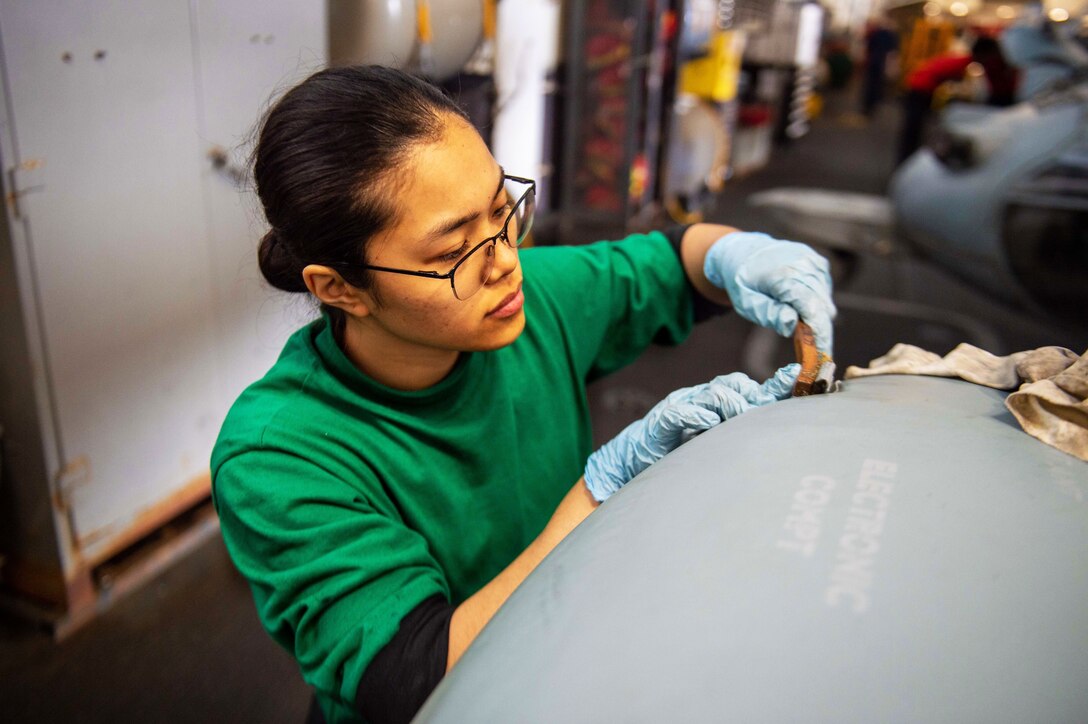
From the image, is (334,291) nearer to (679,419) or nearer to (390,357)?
(390,357)

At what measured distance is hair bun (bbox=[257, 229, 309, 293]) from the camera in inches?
27.3

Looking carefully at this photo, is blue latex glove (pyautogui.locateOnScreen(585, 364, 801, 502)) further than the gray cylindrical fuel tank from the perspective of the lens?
Yes

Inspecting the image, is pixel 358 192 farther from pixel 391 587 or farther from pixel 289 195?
pixel 391 587

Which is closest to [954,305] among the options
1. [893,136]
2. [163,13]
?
[163,13]

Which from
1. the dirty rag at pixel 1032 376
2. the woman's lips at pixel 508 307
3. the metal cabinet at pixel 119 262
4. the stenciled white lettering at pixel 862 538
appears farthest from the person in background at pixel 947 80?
the stenciled white lettering at pixel 862 538

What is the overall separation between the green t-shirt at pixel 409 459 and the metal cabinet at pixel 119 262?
48 centimetres

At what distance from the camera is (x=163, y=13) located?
1368mm

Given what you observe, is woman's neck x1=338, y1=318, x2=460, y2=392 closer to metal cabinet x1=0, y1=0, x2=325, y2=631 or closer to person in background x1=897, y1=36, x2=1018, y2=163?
metal cabinet x1=0, y1=0, x2=325, y2=631

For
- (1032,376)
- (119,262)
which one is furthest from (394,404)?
(119,262)

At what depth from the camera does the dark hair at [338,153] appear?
62 cm

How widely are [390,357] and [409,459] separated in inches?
3.7

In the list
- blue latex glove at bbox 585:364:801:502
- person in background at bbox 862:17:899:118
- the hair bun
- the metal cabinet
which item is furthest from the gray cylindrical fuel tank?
person in background at bbox 862:17:899:118

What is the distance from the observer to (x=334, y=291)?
69cm

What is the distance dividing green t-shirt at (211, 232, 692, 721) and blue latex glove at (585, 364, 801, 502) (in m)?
0.15
